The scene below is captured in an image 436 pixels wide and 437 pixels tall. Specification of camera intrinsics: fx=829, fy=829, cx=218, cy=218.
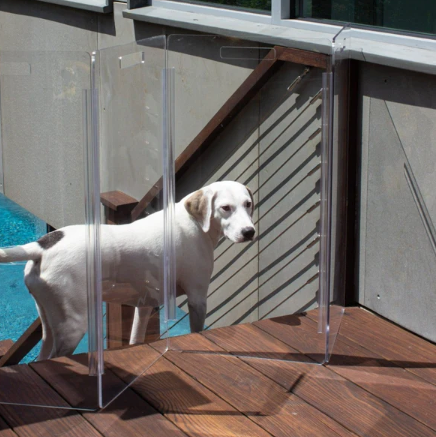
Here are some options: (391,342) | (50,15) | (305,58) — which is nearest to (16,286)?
(305,58)

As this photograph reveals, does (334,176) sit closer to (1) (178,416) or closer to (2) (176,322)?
(2) (176,322)

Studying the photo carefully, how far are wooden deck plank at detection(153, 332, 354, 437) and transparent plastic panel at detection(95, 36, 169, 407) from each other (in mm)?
149

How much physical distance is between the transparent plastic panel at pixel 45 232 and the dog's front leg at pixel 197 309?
41 centimetres

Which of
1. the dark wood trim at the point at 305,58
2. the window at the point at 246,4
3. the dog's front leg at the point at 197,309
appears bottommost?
the dog's front leg at the point at 197,309

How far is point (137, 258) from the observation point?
7.97 feet

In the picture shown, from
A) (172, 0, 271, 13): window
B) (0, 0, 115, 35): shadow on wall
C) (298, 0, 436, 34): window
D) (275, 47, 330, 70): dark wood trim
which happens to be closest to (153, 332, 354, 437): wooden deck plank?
(275, 47, 330, 70): dark wood trim

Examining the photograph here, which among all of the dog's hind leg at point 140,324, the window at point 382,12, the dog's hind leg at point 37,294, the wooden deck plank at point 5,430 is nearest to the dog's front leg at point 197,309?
the dog's hind leg at point 140,324

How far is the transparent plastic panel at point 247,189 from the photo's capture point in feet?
8.16

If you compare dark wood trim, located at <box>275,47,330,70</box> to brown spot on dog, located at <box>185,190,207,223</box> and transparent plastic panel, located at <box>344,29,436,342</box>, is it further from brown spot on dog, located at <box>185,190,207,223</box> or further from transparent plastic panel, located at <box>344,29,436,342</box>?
brown spot on dog, located at <box>185,190,207,223</box>

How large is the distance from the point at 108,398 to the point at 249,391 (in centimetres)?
41

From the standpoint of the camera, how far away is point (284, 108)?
2518 mm

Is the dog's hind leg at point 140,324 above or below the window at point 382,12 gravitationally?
below

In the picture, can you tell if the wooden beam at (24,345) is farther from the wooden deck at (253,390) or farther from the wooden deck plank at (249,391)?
the wooden deck plank at (249,391)

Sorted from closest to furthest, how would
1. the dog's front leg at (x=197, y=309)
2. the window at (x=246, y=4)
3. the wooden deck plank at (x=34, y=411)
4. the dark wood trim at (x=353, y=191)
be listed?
1. the wooden deck plank at (x=34, y=411)
2. the dog's front leg at (x=197, y=309)
3. the dark wood trim at (x=353, y=191)
4. the window at (x=246, y=4)
